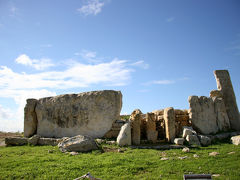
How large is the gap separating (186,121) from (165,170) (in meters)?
A: 7.80

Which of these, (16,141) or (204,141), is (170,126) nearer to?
(204,141)

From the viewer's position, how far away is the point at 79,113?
14141 mm

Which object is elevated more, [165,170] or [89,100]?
[89,100]

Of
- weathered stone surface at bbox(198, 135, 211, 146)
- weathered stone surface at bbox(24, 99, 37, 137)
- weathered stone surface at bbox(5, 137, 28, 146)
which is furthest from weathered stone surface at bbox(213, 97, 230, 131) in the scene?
weathered stone surface at bbox(24, 99, 37, 137)

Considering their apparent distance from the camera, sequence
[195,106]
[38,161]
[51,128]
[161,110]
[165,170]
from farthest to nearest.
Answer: [51,128] < [161,110] < [195,106] < [38,161] < [165,170]

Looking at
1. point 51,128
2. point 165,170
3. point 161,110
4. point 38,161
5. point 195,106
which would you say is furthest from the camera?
point 51,128

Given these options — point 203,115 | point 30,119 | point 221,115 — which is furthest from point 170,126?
point 30,119

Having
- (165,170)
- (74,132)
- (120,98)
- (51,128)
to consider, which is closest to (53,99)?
(51,128)

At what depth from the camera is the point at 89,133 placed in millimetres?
13484

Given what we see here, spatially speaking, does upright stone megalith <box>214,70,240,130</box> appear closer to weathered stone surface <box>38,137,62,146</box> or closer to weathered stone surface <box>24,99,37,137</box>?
weathered stone surface <box>38,137,62,146</box>

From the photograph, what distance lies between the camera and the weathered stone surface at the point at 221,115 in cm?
1341

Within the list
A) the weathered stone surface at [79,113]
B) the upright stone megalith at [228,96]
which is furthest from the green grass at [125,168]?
the upright stone megalith at [228,96]

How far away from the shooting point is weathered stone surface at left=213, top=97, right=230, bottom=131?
13406 millimetres

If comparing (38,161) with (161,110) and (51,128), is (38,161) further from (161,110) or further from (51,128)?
(161,110)
